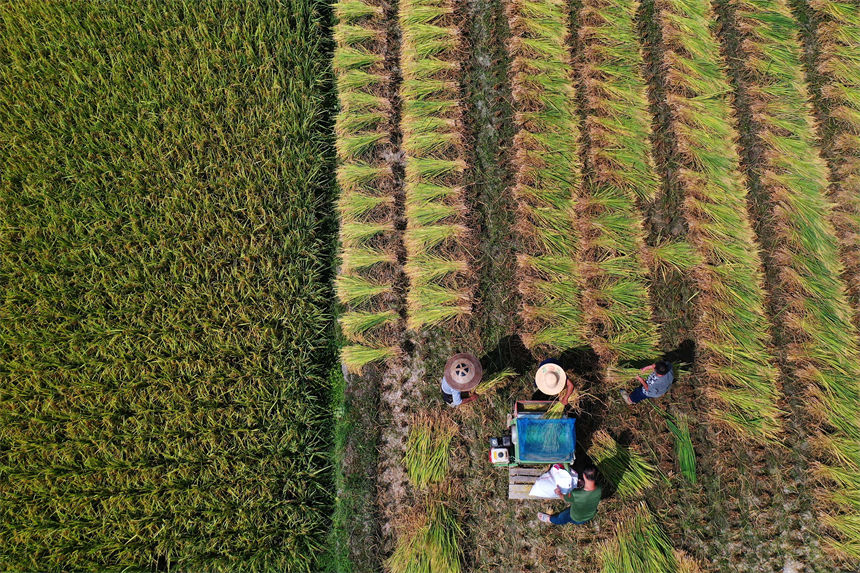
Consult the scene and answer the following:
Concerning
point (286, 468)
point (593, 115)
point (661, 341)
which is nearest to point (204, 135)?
point (286, 468)

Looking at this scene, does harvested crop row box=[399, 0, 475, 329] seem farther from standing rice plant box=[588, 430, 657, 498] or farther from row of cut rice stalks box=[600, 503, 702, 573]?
row of cut rice stalks box=[600, 503, 702, 573]

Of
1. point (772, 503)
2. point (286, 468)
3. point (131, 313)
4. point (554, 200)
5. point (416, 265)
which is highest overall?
point (554, 200)

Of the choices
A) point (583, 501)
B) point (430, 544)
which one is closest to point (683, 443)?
point (583, 501)

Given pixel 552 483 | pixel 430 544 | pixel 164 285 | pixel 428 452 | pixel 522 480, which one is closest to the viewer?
pixel 552 483

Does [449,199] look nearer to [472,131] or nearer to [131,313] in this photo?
[472,131]

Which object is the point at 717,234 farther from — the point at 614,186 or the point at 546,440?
the point at 546,440

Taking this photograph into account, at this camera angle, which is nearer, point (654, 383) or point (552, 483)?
point (552, 483)

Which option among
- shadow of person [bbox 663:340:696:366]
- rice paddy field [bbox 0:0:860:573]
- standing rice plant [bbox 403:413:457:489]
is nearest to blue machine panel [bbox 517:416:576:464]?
rice paddy field [bbox 0:0:860:573]
